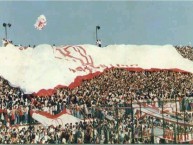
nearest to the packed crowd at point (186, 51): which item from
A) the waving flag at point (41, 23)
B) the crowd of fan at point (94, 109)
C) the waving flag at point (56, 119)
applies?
the crowd of fan at point (94, 109)

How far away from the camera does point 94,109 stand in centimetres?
1798

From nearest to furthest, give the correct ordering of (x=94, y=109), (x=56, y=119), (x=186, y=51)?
(x=94, y=109) → (x=56, y=119) → (x=186, y=51)

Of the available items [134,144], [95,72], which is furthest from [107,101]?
[134,144]

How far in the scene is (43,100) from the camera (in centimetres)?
2239

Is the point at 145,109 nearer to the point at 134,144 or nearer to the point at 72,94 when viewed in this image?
the point at 134,144

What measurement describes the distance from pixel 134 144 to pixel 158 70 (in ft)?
43.1

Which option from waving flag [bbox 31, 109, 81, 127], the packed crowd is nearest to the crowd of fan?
waving flag [bbox 31, 109, 81, 127]

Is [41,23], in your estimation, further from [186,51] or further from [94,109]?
[186,51]

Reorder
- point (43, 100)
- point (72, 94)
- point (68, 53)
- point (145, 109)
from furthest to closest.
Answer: point (68, 53), point (72, 94), point (43, 100), point (145, 109)

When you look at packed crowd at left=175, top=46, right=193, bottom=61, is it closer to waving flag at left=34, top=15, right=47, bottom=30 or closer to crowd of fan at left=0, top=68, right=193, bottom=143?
crowd of fan at left=0, top=68, right=193, bottom=143

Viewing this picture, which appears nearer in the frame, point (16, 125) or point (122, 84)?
point (16, 125)

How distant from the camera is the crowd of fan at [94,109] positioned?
1734 cm

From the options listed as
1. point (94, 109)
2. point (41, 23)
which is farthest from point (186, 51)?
point (94, 109)

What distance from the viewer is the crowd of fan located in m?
17.3
